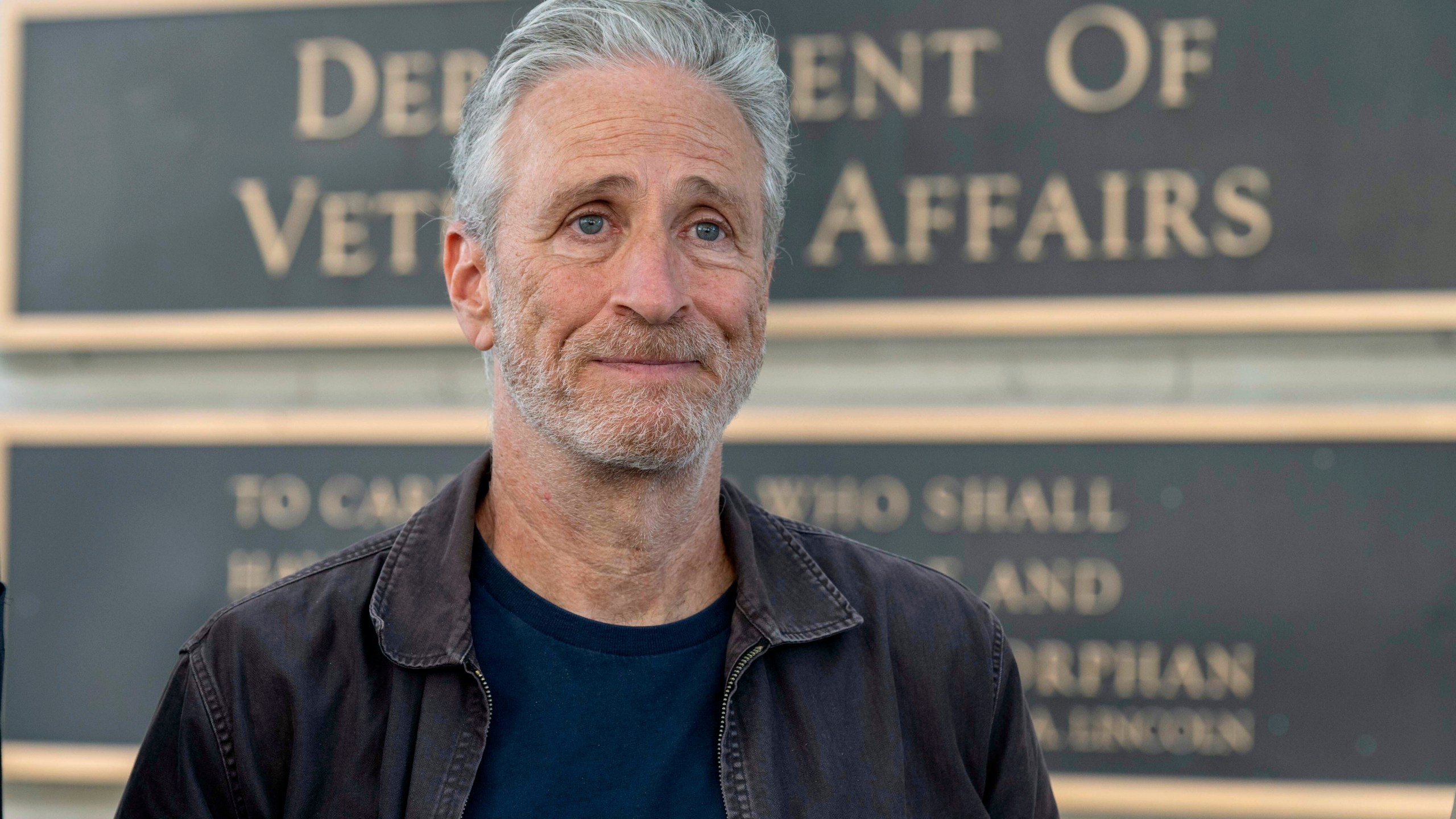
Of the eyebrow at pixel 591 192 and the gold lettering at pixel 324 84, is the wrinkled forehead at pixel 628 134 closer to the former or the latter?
the eyebrow at pixel 591 192

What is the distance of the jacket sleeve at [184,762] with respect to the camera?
140 centimetres

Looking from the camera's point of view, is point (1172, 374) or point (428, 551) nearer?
point (428, 551)

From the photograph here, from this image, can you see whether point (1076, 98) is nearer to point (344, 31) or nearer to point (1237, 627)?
point (1237, 627)

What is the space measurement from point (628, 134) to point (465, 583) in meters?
0.54

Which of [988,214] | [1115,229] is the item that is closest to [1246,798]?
[1115,229]

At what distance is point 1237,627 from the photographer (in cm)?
256

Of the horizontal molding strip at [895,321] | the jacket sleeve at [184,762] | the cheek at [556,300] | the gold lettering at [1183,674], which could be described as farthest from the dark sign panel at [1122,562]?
the jacket sleeve at [184,762]

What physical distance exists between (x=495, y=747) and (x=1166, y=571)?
1.60 m

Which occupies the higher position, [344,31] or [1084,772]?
[344,31]

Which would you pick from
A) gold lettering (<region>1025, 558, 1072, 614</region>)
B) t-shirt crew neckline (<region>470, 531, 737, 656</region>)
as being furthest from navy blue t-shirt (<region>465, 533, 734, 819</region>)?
gold lettering (<region>1025, 558, 1072, 614</region>)

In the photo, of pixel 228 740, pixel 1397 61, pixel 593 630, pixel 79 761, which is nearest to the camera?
pixel 228 740

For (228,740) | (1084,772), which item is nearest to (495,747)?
(228,740)

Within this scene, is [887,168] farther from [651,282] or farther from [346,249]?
[651,282]

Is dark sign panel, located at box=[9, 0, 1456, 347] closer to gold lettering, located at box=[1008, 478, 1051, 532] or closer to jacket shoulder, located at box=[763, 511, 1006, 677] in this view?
gold lettering, located at box=[1008, 478, 1051, 532]
